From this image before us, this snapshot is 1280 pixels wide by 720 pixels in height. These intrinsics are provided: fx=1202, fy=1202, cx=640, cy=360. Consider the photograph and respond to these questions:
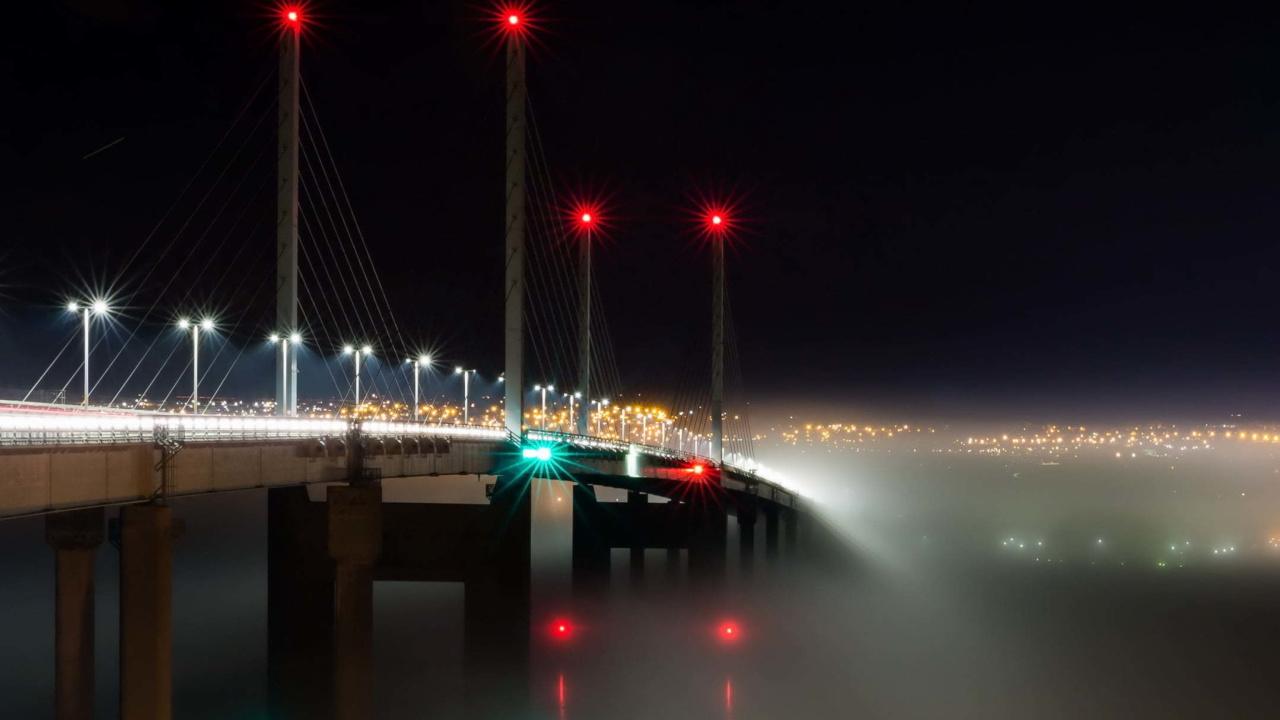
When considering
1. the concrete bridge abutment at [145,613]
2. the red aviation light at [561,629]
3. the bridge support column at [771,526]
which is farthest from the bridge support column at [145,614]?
the bridge support column at [771,526]

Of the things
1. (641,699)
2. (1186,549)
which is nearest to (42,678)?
(641,699)

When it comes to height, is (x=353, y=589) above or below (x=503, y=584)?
above

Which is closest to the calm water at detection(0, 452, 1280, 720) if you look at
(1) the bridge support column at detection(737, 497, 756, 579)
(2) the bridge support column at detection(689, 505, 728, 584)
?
(2) the bridge support column at detection(689, 505, 728, 584)

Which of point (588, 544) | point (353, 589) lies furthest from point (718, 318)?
point (353, 589)

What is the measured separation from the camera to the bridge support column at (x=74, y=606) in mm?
27062

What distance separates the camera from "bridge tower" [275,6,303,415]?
37.9 meters

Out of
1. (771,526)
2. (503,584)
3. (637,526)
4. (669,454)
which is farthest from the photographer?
(771,526)

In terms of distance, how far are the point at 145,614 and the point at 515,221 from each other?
3159cm

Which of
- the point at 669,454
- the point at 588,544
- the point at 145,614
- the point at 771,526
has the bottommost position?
the point at 771,526

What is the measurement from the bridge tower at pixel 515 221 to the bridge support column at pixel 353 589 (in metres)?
15.2

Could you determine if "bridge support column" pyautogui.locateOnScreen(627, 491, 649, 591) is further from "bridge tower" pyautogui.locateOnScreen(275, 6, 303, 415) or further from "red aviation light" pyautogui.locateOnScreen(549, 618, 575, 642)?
"bridge tower" pyautogui.locateOnScreen(275, 6, 303, 415)

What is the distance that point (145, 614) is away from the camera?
74.5 ft

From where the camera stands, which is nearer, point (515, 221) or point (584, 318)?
point (515, 221)

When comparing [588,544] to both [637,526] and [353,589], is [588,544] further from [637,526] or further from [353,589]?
[353,589]
